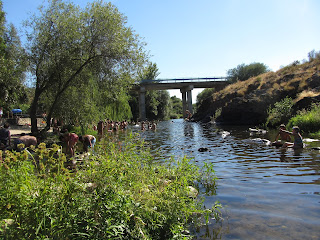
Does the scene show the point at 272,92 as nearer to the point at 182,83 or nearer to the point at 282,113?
the point at 282,113

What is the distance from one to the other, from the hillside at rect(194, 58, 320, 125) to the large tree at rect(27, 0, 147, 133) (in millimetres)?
16489

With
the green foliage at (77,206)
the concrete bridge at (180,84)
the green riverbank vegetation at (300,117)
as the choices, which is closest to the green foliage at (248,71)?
the concrete bridge at (180,84)

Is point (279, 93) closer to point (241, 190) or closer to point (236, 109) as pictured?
point (236, 109)

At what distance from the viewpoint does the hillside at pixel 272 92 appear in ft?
86.3

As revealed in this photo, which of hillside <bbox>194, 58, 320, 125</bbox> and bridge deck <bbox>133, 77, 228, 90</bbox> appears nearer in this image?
hillside <bbox>194, 58, 320, 125</bbox>

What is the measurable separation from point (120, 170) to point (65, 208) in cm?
122

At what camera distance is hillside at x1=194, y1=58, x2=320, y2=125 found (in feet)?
86.3

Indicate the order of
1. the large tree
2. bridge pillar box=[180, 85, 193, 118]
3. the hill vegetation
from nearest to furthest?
the large tree → the hill vegetation → bridge pillar box=[180, 85, 193, 118]

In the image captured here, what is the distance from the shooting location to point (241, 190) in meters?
6.33

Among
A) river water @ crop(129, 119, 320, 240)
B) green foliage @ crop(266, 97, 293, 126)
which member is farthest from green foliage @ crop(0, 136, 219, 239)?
green foliage @ crop(266, 97, 293, 126)

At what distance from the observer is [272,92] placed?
30.1 metres

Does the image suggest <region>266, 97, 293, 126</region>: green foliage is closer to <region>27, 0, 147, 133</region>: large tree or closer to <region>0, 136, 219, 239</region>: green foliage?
<region>27, 0, 147, 133</region>: large tree

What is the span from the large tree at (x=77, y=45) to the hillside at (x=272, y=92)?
1649 cm

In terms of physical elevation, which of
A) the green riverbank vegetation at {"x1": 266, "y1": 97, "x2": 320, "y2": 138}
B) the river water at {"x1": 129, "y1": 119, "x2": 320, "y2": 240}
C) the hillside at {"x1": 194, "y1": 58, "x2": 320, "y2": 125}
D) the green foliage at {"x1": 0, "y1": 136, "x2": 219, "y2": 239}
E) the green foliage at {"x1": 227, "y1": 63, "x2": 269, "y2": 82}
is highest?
the green foliage at {"x1": 227, "y1": 63, "x2": 269, "y2": 82}
